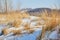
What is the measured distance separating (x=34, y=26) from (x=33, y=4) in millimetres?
255

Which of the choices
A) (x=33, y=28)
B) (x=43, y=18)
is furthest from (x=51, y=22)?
(x=33, y=28)

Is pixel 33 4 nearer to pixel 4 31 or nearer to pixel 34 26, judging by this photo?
pixel 34 26

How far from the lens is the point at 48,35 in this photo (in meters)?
1.68

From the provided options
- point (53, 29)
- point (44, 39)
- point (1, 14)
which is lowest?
point (44, 39)

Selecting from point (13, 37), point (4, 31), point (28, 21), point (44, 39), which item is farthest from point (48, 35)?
point (4, 31)

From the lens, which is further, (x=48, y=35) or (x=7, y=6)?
(x=7, y=6)

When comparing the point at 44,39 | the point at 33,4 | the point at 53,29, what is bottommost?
the point at 44,39

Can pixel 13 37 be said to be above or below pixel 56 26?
below

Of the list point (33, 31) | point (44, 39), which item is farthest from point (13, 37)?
point (44, 39)

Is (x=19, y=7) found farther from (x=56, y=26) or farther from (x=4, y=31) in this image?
(x=56, y=26)

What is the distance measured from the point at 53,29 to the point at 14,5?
52cm

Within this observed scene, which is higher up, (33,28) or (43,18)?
(43,18)

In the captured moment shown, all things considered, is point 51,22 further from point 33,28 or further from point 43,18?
point 33,28

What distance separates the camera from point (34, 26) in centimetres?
172
